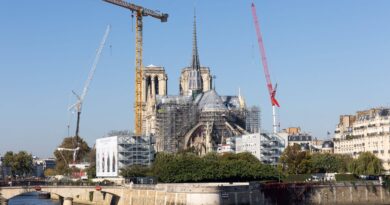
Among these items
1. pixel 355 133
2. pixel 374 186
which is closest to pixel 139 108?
pixel 355 133

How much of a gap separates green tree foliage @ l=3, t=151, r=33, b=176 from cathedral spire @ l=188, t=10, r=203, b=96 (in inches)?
1650

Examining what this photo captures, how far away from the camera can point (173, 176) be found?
3627 inches

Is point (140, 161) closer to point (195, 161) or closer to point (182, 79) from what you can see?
point (195, 161)

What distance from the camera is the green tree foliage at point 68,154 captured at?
574ft

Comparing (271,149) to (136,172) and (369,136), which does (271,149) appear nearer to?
(369,136)

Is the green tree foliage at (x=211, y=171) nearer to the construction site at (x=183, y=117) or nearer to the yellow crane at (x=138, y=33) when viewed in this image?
the construction site at (x=183, y=117)

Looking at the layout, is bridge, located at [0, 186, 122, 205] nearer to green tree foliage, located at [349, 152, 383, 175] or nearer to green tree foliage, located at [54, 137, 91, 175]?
green tree foliage, located at [349, 152, 383, 175]

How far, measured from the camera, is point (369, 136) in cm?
12550

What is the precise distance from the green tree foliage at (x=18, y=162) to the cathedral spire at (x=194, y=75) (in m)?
41.9

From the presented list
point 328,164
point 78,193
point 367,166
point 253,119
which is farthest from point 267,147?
point 78,193

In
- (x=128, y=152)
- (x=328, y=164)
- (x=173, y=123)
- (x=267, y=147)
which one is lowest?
(x=328, y=164)

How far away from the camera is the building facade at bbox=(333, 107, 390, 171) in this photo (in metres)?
119

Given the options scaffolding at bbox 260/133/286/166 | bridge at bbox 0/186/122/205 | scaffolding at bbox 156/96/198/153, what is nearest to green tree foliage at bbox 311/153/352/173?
scaffolding at bbox 260/133/286/166

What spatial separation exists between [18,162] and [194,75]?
4820 centimetres
